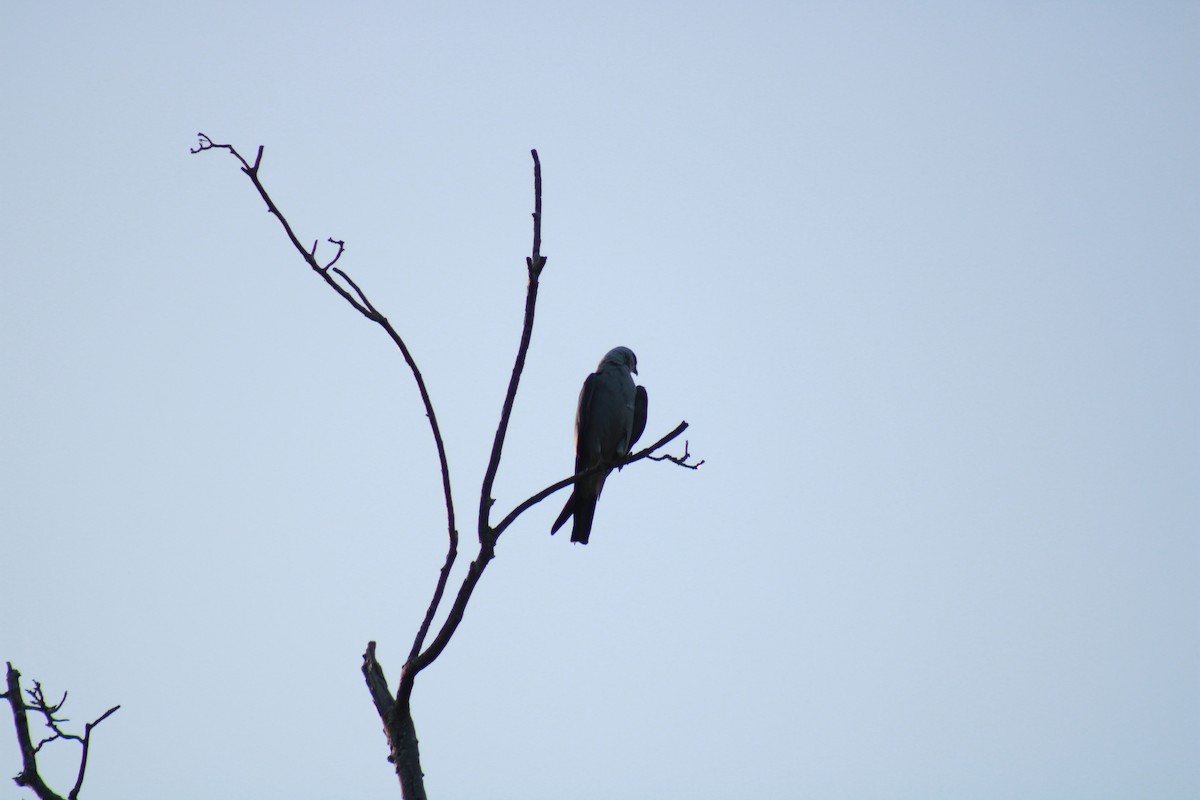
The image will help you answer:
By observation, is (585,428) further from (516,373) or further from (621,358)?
(516,373)

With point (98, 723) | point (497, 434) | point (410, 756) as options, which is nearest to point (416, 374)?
point (497, 434)

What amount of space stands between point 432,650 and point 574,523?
4.28m

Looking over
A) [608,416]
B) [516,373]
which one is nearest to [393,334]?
[516,373]

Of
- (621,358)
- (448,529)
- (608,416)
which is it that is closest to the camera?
(448,529)

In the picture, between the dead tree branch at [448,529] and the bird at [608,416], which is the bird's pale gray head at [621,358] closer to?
the bird at [608,416]

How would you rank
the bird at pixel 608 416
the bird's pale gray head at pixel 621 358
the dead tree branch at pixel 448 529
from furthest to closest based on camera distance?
the bird's pale gray head at pixel 621 358 → the bird at pixel 608 416 → the dead tree branch at pixel 448 529

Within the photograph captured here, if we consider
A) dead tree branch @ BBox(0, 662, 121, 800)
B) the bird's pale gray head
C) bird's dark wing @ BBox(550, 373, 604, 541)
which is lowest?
dead tree branch @ BBox(0, 662, 121, 800)

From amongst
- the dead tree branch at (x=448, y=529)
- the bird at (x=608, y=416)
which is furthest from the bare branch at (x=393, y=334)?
the bird at (x=608, y=416)

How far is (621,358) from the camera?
853 cm

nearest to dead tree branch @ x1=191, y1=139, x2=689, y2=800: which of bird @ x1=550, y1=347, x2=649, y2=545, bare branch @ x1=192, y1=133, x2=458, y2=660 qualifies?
bare branch @ x1=192, y1=133, x2=458, y2=660

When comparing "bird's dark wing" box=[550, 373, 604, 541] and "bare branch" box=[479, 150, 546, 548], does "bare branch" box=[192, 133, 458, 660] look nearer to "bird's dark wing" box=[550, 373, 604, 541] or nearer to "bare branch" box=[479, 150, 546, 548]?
"bare branch" box=[479, 150, 546, 548]

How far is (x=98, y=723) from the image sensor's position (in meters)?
3.59

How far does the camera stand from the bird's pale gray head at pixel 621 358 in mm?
8492

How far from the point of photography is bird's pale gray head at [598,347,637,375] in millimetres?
8492
